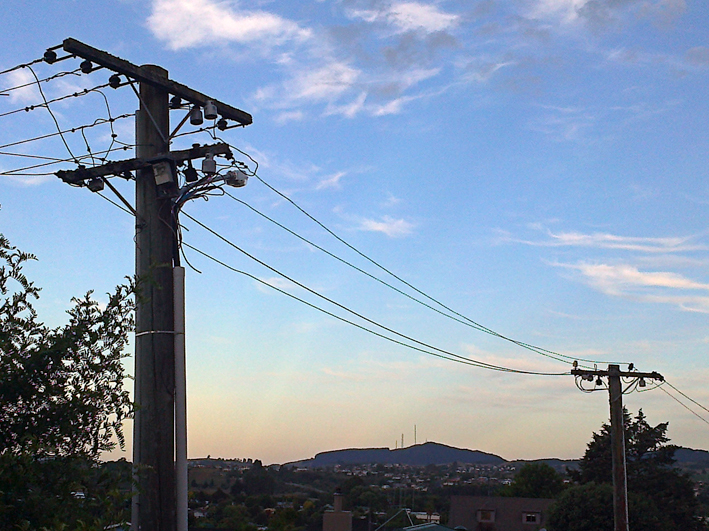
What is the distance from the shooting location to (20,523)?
19.5 feet

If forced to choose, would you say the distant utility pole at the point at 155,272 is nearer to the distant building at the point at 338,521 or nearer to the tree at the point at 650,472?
the distant building at the point at 338,521

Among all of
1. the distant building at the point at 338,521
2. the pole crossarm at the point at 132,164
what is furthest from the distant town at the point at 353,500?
the pole crossarm at the point at 132,164

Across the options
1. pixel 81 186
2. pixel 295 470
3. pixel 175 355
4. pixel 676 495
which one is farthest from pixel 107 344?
pixel 295 470

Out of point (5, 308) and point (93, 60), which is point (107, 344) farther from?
point (93, 60)

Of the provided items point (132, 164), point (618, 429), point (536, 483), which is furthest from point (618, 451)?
point (536, 483)

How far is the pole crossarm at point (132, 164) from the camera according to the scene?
9.51m

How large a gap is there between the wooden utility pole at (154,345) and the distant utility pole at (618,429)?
72.5 feet

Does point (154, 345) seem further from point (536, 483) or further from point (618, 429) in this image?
point (536, 483)

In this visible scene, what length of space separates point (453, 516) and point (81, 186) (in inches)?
2392

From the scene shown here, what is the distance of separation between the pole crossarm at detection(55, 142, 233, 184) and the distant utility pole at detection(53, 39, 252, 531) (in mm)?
11

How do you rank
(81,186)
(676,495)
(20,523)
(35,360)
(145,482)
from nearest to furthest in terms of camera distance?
(20,523)
(35,360)
(145,482)
(81,186)
(676,495)

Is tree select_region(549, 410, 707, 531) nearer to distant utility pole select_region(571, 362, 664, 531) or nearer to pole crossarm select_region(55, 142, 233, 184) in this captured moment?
distant utility pole select_region(571, 362, 664, 531)

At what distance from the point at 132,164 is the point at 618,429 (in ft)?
76.0

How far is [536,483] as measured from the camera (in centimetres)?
8819
